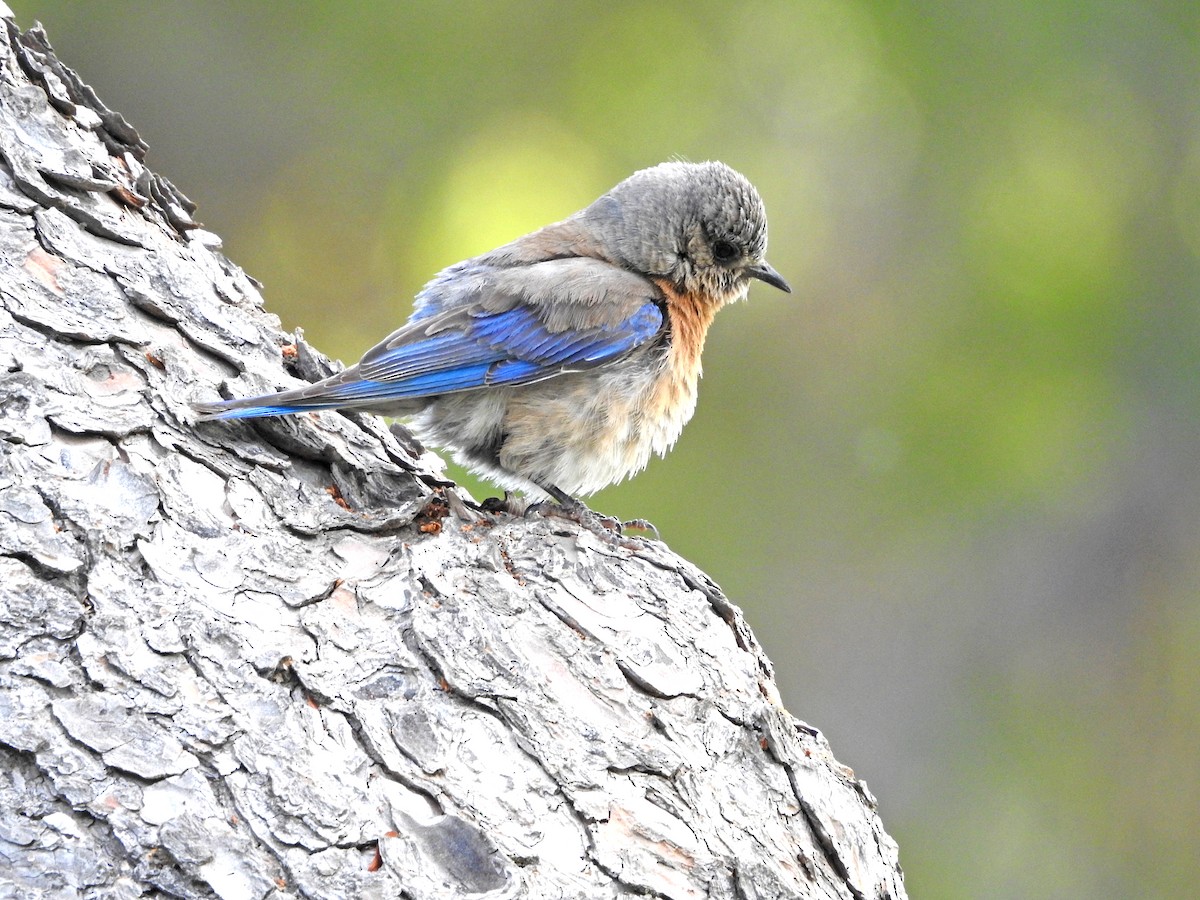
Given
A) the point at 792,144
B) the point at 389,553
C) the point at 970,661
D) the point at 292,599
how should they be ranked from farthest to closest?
the point at 970,661 < the point at 792,144 < the point at 389,553 < the point at 292,599

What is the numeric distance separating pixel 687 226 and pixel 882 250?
8.58 ft

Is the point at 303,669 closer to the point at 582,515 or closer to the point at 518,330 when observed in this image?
the point at 582,515

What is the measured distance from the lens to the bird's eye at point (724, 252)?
454 cm

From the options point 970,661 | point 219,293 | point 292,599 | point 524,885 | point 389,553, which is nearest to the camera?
point 524,885

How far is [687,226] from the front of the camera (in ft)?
14.8

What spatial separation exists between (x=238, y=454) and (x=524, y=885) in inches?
52.5

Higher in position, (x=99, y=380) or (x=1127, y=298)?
A: (x=1127, y=298)

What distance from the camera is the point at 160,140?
6.50 metres

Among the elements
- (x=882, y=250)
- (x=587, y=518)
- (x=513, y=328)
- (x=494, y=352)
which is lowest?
(x=587, y=518)

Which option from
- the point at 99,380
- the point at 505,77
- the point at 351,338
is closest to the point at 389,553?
the point at 99,380

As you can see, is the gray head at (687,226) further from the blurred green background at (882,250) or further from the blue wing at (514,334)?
the blurred green background at (882,250)

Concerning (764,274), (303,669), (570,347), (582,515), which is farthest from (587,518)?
(764,274)

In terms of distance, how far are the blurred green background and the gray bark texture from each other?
2948 mm

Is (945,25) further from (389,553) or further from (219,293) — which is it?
(389,553)
